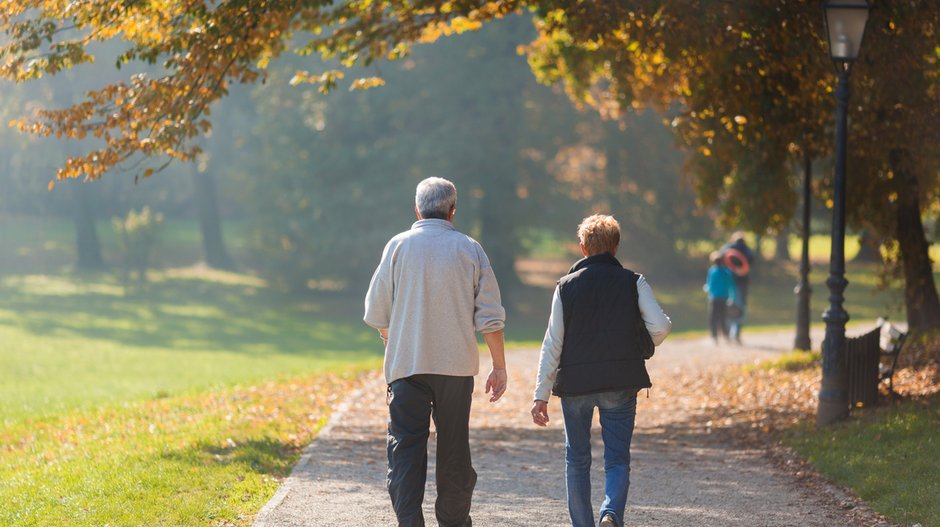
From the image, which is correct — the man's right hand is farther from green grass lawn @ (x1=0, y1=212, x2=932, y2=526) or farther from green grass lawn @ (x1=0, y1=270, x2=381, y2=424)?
green grass lawn @ (x1=0, y1=270, x2=381, y2=424)

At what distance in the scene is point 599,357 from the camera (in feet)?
20.7

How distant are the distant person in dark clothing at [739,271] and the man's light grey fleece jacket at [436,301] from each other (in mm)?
15430

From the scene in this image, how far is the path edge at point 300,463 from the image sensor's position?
7204 mm

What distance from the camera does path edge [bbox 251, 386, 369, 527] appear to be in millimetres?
7204

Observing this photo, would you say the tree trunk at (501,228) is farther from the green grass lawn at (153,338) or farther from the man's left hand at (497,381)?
the man's left hand at (497,381)

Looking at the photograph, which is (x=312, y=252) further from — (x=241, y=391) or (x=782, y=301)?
(x=241, y=391)

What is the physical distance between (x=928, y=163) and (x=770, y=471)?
5692 millimetres

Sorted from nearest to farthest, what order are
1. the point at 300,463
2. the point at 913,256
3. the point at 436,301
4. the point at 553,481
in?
the point at 436,301, the point at 553,481, the point at 300,463, the point at 913,256

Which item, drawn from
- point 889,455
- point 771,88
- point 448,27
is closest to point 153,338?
point 448,27

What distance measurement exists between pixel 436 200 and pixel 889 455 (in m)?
4.64

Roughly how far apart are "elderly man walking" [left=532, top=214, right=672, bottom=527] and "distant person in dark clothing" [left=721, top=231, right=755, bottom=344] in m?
15.1

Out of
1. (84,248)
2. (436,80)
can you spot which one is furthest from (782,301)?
(84,248)

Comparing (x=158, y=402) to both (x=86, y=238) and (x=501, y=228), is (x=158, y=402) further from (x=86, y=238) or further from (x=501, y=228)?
(x=86, y=238)

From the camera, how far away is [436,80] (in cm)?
3816
